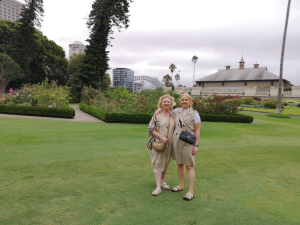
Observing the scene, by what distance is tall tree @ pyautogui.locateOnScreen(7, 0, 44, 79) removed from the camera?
106 feet

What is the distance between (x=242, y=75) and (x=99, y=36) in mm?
40208

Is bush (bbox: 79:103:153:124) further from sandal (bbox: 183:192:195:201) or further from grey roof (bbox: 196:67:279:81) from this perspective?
grey roof (bbox: 196:67:279:81)

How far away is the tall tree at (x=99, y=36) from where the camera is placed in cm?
2930

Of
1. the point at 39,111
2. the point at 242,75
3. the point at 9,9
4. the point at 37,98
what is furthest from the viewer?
the point at 9,9

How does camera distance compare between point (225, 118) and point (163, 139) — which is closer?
point (163, 139)

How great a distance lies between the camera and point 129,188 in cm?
349

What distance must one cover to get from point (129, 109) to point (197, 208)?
35.8 feet

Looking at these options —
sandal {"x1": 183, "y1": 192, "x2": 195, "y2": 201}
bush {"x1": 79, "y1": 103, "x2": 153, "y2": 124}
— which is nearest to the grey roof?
bush {"x1": 79, "y1": 103, "x2": 153, "y2": 124}

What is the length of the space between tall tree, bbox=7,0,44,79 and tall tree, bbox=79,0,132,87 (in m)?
9.94

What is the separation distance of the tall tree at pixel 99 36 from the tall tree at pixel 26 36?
9.94 m

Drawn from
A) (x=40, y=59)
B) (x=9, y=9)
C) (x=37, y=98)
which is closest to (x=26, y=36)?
(x=40, y=59)

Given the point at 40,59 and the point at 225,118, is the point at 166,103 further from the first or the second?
the point at 40,59

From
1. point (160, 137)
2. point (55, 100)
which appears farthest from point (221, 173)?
point (55, 100)

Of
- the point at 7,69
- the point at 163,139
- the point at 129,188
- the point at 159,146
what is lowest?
the point at 129,188
